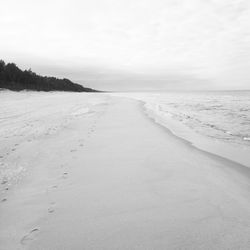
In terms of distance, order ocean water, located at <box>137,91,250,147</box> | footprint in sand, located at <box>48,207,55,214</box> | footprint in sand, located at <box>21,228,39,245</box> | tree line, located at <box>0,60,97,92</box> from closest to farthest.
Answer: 1. footprint in sand, located at <box>21,228,39,245</box>
2. footprint in sand, located at <box>48,207,55,214</box>
3. ocean water, located at <box>137,91,250,147</box>
4. tree line, located at <box>0,60,97,92</box>

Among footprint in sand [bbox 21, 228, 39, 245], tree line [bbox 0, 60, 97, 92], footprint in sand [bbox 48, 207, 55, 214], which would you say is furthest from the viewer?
tree line [bbox 0, 60, 97, 92]

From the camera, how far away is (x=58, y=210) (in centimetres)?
219

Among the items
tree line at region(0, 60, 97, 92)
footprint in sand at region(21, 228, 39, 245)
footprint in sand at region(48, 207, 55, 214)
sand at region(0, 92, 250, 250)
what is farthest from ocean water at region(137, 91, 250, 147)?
tree line at region(0, 60, 97, 92)

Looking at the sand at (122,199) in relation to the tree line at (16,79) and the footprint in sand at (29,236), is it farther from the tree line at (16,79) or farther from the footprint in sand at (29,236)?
the tree line at (16,79)

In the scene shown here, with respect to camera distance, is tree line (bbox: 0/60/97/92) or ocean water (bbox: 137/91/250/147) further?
tree line (bbox: 0/60/97/92)

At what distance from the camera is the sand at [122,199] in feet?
5.83

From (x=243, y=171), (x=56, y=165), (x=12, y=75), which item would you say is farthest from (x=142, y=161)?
(x=12, y=75)

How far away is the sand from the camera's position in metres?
1.78

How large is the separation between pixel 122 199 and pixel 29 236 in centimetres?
99

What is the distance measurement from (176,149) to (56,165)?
7.92 feet

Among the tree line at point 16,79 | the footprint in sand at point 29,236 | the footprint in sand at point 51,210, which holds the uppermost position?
the tree line at point 16,79

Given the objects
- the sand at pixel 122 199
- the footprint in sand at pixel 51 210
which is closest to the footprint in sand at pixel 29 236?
the sand at pixel 122 199

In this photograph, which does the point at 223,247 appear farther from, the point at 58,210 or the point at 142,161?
the point at 142,161

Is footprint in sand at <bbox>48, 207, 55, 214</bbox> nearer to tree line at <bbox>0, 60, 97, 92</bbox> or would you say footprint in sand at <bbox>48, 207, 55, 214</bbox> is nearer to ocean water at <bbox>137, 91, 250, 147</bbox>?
ocean water at <bbox>137, 91, 250, 147</bbox>
